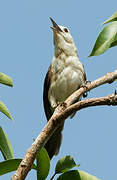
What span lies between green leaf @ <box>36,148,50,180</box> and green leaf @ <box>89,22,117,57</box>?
106cm

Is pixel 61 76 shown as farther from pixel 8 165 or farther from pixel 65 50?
pixel 8 165

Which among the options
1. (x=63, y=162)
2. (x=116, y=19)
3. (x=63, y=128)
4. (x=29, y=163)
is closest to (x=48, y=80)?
(x=63, y=128)

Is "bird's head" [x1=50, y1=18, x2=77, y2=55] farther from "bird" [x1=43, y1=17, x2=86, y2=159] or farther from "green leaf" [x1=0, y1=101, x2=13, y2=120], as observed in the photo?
"green leaf" [x1=0, y1=101, x2=13, y2=120]

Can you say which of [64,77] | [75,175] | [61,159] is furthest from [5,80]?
[64,77]

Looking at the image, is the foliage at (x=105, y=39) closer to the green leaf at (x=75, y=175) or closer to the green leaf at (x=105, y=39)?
the green leaf at (x=105, y=39)

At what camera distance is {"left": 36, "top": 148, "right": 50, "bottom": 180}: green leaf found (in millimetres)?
2590

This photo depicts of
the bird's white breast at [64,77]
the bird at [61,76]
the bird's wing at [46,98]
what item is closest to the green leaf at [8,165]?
the bird at [61,76]

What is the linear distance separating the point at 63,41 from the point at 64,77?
0.98m

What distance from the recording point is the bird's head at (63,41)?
6578 millimetres

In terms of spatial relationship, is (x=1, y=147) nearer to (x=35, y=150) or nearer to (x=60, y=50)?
(x=35, y=150)

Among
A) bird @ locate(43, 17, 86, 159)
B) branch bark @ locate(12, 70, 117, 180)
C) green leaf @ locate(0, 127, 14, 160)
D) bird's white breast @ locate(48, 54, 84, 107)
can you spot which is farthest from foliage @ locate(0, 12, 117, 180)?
bird's white breast @ locate(48, 54, 84, 107)

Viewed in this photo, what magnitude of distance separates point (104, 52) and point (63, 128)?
327 cm

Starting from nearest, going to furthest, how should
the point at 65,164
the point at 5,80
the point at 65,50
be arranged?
the point at 65,164
the point at 5,80
the point at 65,50

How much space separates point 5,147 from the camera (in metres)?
2.92
